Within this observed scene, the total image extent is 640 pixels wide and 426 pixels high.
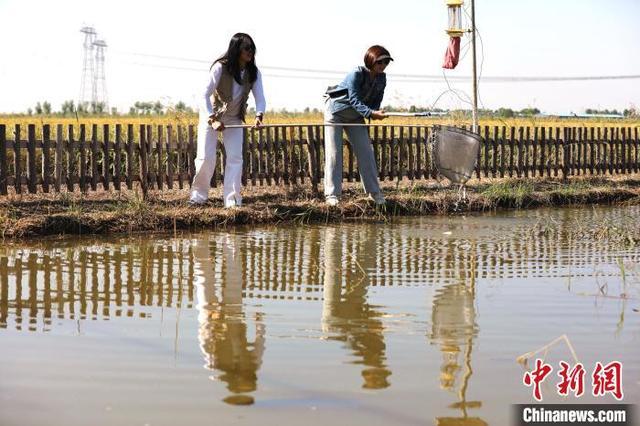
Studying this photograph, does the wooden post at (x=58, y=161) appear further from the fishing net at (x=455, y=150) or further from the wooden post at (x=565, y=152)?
the wooden post at (x=565, y=152)

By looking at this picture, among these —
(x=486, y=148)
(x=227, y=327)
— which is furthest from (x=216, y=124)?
(x=486, y=148)

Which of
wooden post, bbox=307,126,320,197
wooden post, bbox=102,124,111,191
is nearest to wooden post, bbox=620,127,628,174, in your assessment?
wooden post, bbox=307,126,320,197

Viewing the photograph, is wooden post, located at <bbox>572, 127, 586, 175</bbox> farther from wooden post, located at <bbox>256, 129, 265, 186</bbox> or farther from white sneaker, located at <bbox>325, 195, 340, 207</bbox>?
white sneaker, located at <bbox>325, 195, 340, 207</bbox>

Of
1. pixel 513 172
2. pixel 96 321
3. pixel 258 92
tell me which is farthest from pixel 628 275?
pixel 513 172

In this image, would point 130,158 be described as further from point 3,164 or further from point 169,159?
point 3,164

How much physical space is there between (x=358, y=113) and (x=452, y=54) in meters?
4.93

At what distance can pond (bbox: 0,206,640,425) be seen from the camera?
354cm

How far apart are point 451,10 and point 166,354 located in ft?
36.9

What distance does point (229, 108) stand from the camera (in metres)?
9.69

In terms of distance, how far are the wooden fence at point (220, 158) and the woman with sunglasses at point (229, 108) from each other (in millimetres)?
1502

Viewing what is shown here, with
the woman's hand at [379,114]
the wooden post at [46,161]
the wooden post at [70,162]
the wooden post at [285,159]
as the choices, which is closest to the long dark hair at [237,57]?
the woman's hand at [379,114]

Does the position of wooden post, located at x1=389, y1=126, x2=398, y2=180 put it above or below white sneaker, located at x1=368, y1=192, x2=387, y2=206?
above

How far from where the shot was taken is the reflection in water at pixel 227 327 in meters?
3.87

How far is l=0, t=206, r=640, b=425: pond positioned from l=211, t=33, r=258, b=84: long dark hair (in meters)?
2.03
